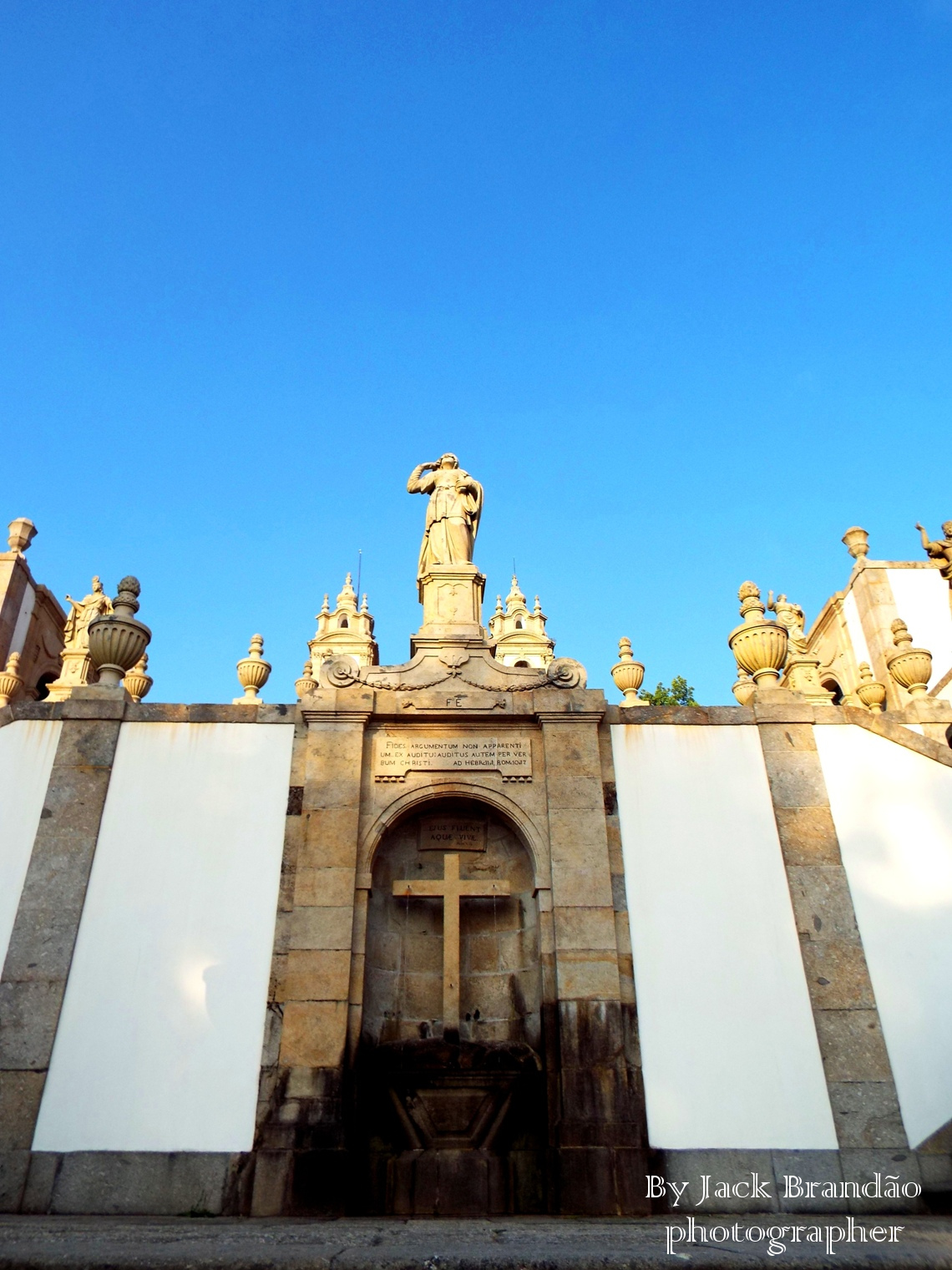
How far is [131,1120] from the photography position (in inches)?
290

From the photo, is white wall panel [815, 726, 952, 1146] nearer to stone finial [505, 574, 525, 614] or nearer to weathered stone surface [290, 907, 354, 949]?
weathered stone surface [290, 907, 354, 949]

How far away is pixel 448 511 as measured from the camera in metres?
11.2

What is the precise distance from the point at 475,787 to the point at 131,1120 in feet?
13.2

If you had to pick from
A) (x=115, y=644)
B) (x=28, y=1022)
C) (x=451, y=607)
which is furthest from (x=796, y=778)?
→ (x=28, y=1022)

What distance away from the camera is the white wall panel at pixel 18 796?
8.26 meters

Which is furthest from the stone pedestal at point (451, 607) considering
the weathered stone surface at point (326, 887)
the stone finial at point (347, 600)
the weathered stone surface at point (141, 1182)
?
the stone finial at point (347, 600)

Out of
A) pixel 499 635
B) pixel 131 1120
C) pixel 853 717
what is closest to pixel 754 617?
pixel 853 717

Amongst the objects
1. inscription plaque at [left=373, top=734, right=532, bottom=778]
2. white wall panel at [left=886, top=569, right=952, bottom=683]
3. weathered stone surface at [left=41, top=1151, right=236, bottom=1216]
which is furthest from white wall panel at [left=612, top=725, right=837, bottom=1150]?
white wall panel at [left=886, top=569, right=952, bottom=683]

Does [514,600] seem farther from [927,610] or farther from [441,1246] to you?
[441,1246]

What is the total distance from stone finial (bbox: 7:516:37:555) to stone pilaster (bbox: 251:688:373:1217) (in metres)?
15.6

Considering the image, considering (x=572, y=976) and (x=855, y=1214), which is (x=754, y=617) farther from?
(x=855, y=1214)

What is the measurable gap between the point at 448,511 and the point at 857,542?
569 inches

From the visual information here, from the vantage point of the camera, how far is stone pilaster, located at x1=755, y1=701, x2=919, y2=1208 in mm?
7383

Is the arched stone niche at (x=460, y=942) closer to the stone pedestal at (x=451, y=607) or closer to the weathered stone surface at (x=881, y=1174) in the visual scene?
the stone pedestal at (x=451, y=607)
